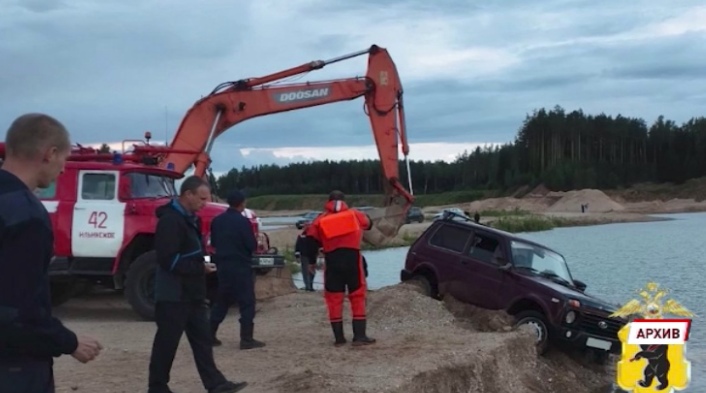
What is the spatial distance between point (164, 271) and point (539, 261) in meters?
7.97

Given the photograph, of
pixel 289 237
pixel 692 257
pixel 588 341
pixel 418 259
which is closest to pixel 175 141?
pixel 418 259

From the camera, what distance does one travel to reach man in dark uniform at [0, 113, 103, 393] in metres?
3.91

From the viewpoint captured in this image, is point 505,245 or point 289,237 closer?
point 505,245

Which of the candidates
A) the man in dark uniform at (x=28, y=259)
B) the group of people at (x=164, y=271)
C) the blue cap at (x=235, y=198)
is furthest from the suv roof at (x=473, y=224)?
the man in dark uniform at (x=28, y=259)

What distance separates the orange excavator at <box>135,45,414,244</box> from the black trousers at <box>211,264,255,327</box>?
777 centimetres

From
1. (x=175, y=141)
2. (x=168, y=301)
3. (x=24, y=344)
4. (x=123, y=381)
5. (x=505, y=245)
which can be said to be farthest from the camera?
(x=175, y=141)

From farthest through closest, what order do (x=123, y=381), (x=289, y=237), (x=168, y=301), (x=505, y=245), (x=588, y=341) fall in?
(x=289, y=237), (x=505, y=245), (x=588, y=341), (x=123, y=381), (x=168, y=301)

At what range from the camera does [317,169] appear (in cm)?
12725

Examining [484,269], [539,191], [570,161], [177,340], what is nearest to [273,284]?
[484,269]

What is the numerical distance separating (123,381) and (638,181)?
415ft

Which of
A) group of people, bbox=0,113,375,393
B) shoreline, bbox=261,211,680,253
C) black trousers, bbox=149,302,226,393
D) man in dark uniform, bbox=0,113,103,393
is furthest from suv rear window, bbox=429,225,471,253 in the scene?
shoreline, bbox=261,211,680,253

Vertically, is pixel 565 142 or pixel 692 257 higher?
pixel 565 142

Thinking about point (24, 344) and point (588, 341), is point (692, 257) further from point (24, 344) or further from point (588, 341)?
point (24, 344)

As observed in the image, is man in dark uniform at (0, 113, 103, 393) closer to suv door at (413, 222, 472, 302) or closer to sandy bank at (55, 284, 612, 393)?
sandy bank at (55, 284, 612, 393)
